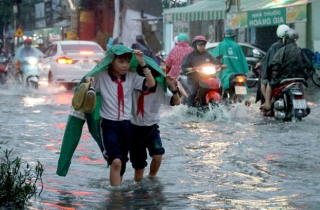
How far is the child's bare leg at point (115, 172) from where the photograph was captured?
6.80 meters

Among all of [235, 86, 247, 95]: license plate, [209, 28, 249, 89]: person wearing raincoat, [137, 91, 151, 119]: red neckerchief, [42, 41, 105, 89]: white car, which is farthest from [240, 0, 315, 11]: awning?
[137, 91, 151, 119]: red neckerchief

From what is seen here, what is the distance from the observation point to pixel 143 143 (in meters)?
7.19

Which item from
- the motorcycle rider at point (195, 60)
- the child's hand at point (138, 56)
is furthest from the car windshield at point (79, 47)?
the child's hand at point (138, 56)

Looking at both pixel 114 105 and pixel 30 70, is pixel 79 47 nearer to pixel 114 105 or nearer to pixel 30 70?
pixel 30 70

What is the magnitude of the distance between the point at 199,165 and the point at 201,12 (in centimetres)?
2101

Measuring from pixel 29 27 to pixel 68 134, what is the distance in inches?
2496

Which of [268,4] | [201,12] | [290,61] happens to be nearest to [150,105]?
[290,61]

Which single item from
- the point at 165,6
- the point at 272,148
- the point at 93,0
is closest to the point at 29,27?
the point at 93,0

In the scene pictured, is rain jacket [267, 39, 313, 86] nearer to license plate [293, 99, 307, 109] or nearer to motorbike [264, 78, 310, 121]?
motorbike [264, 78, 310, 121]

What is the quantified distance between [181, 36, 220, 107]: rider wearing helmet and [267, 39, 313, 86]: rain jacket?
5.28 ft

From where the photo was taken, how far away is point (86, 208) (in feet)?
20.6

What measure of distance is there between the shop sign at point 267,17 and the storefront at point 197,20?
10.4ft

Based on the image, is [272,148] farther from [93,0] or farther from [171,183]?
[93,0]

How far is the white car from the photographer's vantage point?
23.1 metres
